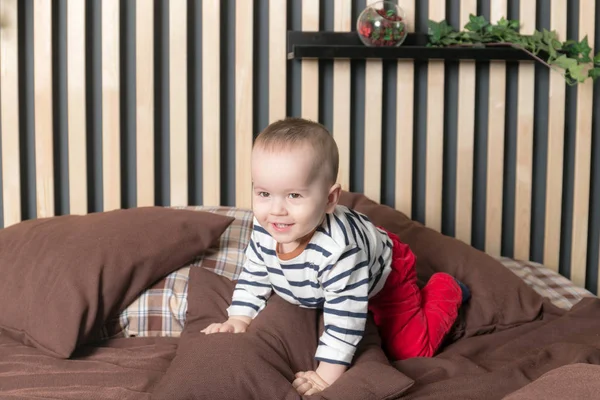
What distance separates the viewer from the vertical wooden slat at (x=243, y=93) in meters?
2.29

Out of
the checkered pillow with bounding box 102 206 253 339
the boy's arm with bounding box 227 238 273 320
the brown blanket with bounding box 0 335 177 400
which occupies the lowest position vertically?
the brown blanket with bounding box 0 335 177 400

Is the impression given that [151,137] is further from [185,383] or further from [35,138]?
[185,383]

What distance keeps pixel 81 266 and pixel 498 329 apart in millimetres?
977

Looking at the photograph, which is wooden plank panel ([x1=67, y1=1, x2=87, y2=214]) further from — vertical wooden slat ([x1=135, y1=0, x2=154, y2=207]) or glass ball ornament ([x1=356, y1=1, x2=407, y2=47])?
glass ball ornament ([x1=356, y1=1, x2=407, y2=47])

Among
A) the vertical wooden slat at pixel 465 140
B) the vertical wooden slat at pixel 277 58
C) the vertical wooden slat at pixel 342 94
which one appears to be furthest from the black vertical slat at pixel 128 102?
the vertical wooden slat at pixel 465 140

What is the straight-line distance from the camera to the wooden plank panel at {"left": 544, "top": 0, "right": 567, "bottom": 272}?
2432mm

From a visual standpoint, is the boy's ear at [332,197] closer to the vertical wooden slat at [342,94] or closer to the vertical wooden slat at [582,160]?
the vertical wooden slat at [342,94]

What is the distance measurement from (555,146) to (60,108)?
1.60 metres

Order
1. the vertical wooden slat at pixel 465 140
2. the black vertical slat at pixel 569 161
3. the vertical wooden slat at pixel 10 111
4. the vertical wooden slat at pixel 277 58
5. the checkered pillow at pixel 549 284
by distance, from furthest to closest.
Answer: the black vertical slat at pixel 569 161, the vertical wooden slat at pixel 465 140, the vertical wooden slat at pixel 277 58, the vertical wooden slat at pixel 10 111, the checkered pillow at pixel 549 284

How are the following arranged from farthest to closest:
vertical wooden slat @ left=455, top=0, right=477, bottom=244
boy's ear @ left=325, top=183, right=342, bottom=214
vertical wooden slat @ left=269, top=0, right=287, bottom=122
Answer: vertical wooden slat @ left=455, top=0, right=477, bottom=244 → vertical wooden slat @ left=269, top=0, right=287, bottom=122 → boy's ear @ left=325, top=183, right=342, bottom=214

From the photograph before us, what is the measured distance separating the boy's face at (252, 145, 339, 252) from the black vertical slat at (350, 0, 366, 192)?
1023 millimetres

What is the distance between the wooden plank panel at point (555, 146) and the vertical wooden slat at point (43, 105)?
1.60m

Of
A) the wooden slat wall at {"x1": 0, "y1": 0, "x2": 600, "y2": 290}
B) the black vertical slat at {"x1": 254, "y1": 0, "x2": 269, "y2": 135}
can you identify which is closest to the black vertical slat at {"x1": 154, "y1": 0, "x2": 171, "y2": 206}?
the wooden slat wall at {"x1": 0, "y1": 0, "x2": 600, "y2": 290}

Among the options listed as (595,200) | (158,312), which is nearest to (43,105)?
(158,312)
